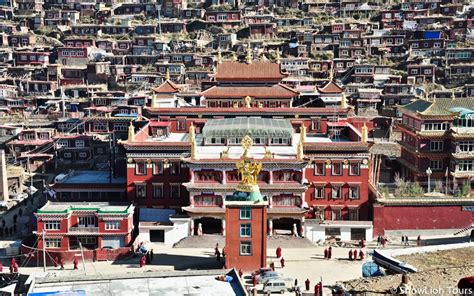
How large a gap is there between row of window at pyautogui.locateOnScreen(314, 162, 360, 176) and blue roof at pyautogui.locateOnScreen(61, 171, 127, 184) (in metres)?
15.7

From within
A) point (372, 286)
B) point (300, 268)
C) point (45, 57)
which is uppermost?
point (45, 57)

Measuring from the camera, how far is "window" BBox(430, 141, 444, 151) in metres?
60.7

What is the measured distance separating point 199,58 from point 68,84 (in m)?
19.3

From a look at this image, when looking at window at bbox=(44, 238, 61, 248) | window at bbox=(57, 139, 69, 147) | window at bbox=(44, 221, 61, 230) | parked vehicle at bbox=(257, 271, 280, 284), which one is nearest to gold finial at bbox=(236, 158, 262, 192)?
parked vehicle at bbox=(257, 271, 280, 284)

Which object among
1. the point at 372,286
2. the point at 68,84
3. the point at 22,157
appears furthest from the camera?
the point at 68,84

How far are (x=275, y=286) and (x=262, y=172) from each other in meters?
13.4

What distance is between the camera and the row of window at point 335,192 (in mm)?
55844

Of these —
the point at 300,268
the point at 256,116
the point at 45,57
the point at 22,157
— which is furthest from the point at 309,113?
the point at 45,57

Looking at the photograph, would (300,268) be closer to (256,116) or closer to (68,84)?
(256,116)

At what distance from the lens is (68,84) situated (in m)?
102

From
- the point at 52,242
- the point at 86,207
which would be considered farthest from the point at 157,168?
the point at 52,242

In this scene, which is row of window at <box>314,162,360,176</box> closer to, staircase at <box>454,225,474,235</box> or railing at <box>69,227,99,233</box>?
staircase at <box>454,225,474,235</box>

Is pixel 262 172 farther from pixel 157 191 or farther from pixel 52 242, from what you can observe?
pixel 52 242

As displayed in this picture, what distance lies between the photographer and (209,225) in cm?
5503
